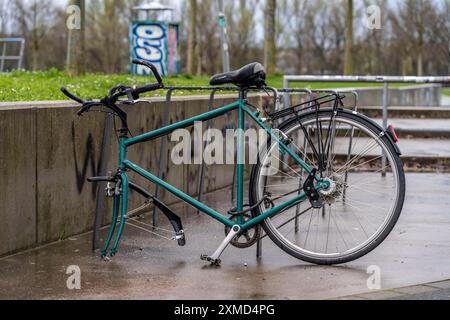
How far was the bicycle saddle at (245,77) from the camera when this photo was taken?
6.27 meters

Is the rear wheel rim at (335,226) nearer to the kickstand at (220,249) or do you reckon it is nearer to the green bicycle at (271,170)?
the green bicycle at (271,170)

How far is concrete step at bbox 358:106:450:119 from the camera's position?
17719 millimetres

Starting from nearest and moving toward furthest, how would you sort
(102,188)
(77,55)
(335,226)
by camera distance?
(102,188) → (335,226) → (77,55)

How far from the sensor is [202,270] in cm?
625

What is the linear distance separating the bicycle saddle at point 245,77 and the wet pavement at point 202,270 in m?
1.12

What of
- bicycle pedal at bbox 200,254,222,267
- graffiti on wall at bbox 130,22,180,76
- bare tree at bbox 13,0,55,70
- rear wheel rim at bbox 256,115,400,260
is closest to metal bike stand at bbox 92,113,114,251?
bicycle pedal at bbox 200,254,222,267

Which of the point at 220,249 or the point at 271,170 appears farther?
the point at 271,170

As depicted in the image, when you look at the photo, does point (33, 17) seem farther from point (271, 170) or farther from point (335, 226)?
point (271, 170)

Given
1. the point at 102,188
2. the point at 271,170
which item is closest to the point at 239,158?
the point at 271,170

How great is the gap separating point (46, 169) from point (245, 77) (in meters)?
1.59

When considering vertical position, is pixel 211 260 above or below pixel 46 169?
below

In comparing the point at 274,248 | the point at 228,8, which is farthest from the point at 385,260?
the point at 228,8

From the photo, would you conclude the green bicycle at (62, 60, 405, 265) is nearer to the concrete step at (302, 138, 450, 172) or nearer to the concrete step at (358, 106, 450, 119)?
the concrete step at (302, 138, 450, 172)

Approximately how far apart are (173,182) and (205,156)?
0.40 metres
